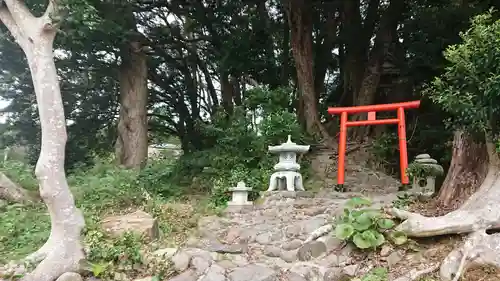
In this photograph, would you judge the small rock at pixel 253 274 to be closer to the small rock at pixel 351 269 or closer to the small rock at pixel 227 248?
the small rock at pixel 227 248

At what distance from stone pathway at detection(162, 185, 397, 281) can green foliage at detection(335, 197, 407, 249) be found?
0.17 meters

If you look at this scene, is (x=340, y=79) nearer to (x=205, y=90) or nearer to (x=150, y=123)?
(x=205, y=90)

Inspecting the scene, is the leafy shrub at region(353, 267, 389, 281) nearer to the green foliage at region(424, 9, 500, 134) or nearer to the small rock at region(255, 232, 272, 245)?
the small rock at region(255, 232, 272, 245)

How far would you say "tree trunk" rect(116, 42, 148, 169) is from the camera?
30.6 ft

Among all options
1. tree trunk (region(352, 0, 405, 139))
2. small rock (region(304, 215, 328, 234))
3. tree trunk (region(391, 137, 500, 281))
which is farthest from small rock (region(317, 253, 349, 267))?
tree trunk (region(352, 0, 405, 139))

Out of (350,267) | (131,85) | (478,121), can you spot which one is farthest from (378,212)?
(131,85)

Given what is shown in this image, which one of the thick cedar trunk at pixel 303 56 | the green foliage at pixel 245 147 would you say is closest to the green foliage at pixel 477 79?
the green foliage at pixel 245 147

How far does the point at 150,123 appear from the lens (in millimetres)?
14023

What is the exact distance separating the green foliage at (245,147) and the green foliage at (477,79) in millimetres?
3550

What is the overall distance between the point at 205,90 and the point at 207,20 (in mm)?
3433

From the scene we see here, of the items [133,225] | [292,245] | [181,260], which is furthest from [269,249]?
[133,225]

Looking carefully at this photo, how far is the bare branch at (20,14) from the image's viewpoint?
461 centimetres

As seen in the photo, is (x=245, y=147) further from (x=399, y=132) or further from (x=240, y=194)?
(x=399, y=132)

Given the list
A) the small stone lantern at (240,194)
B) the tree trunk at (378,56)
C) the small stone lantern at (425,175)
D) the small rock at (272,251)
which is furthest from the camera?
the tree trunk at (378,56)
